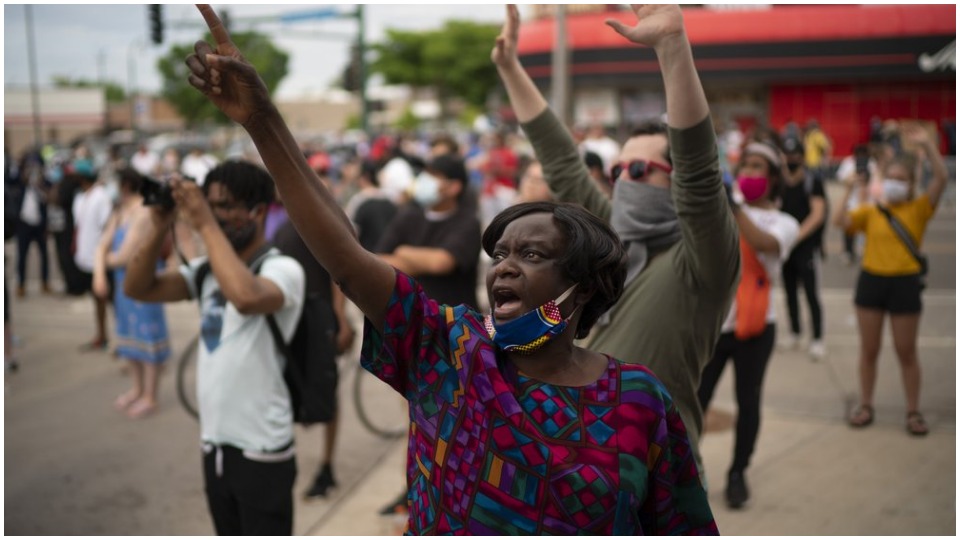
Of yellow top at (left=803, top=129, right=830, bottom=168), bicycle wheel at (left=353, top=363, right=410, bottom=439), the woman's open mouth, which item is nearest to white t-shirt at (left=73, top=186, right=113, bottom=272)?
bicycle wheel at (left=353, top=363, right=410, bottom=439)

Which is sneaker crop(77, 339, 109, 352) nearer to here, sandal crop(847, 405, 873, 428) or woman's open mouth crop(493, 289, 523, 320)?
sandal crop(847, 405, 873, 428)

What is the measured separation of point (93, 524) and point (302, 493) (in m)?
1.05

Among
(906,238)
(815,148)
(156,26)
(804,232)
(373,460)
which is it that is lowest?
(373,460)

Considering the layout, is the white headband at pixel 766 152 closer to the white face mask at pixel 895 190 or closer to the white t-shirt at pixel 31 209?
the white face mask at pixel 895 190

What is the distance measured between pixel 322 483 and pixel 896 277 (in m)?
3.53

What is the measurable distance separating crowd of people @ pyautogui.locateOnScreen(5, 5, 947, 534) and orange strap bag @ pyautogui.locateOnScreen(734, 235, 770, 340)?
10 millimetres

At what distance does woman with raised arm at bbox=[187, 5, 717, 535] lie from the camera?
69.1 inches

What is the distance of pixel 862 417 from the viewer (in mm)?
6121

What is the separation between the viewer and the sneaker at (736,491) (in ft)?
16.3

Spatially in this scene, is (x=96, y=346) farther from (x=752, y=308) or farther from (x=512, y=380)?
(x=512, y=380)

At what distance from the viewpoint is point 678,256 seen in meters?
2.57

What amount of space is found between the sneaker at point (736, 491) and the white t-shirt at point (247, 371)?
2488mm

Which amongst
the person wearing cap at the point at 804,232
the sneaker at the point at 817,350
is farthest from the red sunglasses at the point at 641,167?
the sneaker at the point at 817,350

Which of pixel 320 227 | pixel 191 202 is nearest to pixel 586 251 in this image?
pixel 320 227
